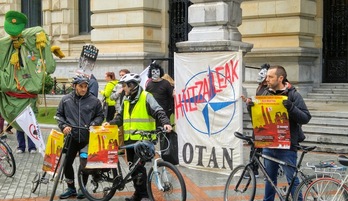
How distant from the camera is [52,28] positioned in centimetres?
2427

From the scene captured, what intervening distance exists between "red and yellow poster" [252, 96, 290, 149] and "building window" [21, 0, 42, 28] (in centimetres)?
2011

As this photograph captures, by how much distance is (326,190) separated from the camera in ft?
19.5

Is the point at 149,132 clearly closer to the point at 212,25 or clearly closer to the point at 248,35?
the point at 212,25

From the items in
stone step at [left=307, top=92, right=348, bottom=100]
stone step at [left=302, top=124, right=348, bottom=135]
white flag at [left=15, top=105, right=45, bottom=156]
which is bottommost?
stone step at [left=302, top=124, right=348, bottom=135]

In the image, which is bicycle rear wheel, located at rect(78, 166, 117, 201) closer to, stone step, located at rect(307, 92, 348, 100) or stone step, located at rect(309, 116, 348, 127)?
stone step, located at rect(309, 116, 348, 127)

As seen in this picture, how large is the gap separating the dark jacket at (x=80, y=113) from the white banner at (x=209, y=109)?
2.36m

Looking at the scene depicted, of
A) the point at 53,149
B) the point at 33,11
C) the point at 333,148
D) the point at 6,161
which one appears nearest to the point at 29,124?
the point at 6,161

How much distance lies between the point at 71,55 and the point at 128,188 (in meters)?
15.7

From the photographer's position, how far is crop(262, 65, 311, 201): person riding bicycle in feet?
21.2

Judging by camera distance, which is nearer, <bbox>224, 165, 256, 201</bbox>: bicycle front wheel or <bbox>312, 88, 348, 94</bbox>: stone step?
<bbox>224, 165, 256, 201</bbox>: bicycle front wheel

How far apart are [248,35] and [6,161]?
9967mm

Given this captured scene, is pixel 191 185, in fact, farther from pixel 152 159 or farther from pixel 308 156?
pixel 308 156

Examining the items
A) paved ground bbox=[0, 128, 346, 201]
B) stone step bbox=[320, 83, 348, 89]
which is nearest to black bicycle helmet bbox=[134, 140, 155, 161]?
paved ground bbox=[0, 128, 346, 201]

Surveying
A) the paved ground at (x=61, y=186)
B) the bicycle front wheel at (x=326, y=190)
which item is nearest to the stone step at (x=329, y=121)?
the paved ground at (x=61, y=186)
